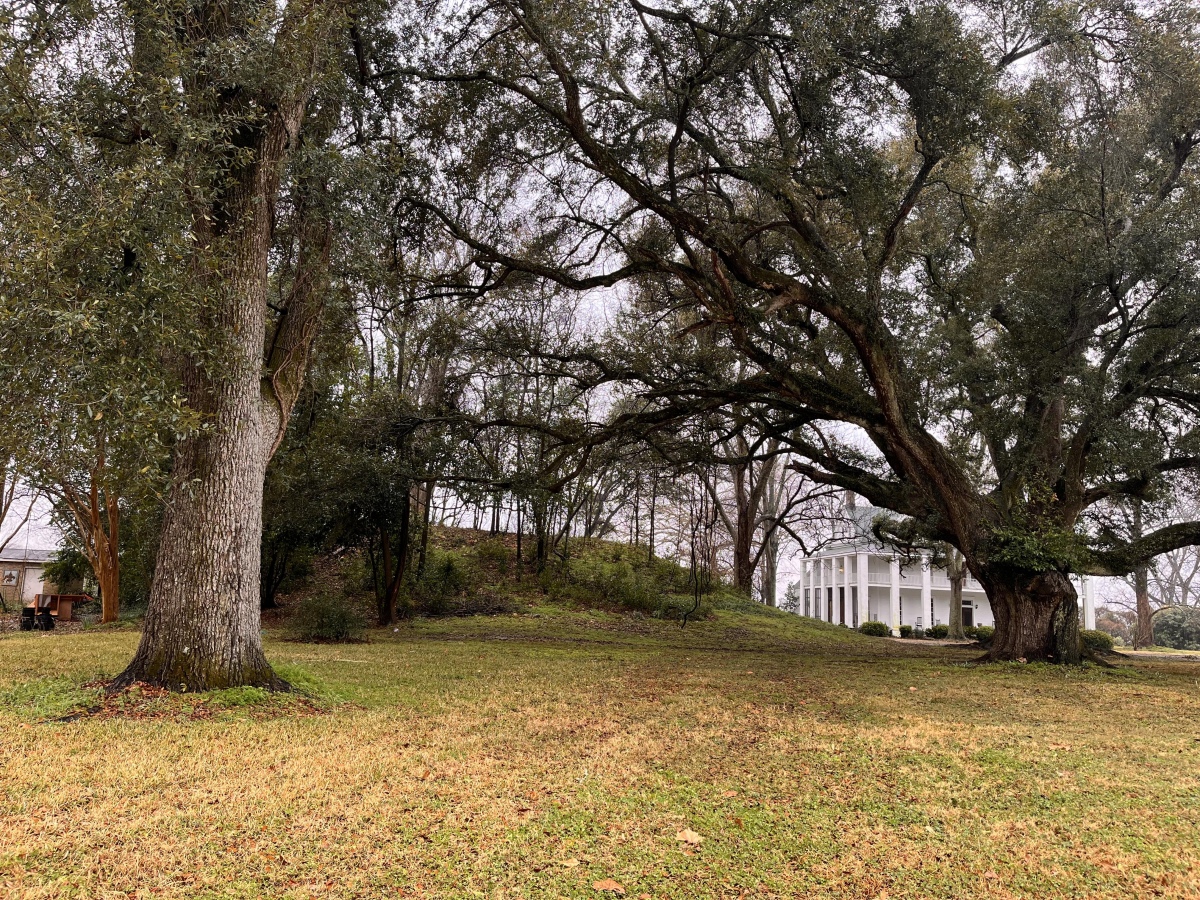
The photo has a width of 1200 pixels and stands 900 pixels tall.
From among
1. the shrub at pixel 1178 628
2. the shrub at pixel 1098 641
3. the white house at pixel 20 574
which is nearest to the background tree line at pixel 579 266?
the shrub at pixel 1098 641

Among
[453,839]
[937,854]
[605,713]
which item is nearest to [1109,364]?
[605,713]

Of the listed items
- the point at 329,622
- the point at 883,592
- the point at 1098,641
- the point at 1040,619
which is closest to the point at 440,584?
the point at 329,622

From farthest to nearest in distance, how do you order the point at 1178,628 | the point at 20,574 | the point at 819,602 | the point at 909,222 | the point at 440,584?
the point at 819,602, the point at 1178,628, the point at 20,574, the point at 440,584, the point at 909,222

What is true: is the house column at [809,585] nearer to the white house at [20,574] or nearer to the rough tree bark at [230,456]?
the white house at [20,574]

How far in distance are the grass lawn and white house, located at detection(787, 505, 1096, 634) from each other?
2605 centimetres

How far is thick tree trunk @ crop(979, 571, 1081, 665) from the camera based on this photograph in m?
11.7

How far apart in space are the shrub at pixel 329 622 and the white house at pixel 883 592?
2342 cm

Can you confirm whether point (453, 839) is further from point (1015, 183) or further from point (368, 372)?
point (368, 372)

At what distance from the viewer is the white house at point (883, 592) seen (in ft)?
110

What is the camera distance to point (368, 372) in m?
19.4

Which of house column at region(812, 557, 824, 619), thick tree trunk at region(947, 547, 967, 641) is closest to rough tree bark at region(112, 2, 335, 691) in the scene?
thick tree trunk at region(947, 547, 967, 641)

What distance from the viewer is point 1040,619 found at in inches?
467

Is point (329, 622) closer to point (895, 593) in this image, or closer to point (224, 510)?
point (224, 510)

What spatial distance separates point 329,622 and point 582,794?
30.6 feet
